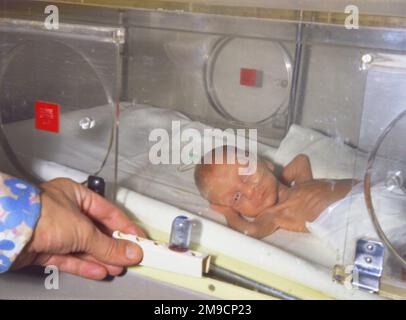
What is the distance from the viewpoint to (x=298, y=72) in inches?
46.2

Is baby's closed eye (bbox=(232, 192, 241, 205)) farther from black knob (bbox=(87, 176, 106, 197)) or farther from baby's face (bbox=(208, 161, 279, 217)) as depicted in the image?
black knob (bbox=(87, 176, 106, 197))

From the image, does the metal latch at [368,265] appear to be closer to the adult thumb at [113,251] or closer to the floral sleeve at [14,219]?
the adult thumb at [113,251]

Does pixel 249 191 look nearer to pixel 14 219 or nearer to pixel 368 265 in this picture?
pixel 368 265

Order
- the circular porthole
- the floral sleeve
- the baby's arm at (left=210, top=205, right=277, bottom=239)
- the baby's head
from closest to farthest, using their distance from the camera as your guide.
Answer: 1. the floral sleeve
2. the baby's arm at (left=210, top=205, right=277, bottom=239)
3. the baby's head
4. the circular porthole

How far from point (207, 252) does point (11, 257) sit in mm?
323

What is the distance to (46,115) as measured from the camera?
1.05m

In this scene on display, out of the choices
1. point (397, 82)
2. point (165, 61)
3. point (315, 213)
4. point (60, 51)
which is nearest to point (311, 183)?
point (315, 213)

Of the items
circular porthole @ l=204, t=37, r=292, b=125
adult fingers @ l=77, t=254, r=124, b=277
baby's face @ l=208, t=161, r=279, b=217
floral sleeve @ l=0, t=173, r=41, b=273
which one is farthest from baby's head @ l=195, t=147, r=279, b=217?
floral sleeve @ l=0, t=173, r=41, b=273

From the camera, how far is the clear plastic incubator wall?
818 mm

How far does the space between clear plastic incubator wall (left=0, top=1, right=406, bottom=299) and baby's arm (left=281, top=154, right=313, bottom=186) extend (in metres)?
0.02

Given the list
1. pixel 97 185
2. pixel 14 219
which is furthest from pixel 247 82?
pixel 14 219

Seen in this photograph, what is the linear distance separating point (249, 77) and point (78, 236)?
0.67 meters

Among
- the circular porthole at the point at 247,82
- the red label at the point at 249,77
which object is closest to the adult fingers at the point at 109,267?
the circular porthole at the point at 247,82

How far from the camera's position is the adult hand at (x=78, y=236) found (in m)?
0.74
